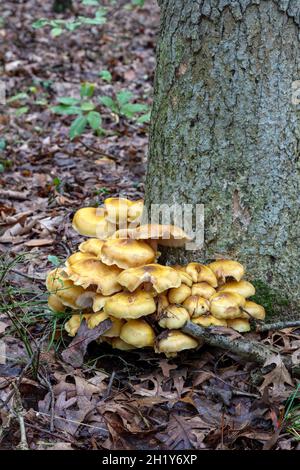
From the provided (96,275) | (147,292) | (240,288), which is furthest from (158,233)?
(240,288)

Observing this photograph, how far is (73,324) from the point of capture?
3779mm

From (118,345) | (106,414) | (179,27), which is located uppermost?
(179,27)

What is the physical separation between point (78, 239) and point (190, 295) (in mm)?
2211

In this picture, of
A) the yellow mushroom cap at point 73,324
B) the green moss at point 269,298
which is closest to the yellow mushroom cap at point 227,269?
the green moss at point 269,298

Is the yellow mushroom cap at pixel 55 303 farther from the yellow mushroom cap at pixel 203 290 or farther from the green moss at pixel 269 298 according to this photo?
the green moss at pixel 269 298

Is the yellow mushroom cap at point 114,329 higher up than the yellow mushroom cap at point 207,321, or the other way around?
the yellow mushroom cap at point 207,321

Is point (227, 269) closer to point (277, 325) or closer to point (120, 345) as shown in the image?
point (277, 325)

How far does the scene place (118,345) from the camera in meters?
3.63

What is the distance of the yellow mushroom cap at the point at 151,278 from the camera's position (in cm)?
338

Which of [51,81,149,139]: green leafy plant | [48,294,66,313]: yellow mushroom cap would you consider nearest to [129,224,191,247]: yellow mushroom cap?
[48,294,66,313]: yellow mushroom cap

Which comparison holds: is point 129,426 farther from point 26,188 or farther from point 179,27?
point 26,188

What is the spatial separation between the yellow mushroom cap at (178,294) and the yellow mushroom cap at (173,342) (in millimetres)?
208

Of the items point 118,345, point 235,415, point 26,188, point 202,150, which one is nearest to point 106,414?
point 118,345

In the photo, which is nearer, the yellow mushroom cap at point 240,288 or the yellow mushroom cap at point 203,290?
the yellow mushroom cap at point 203,290
